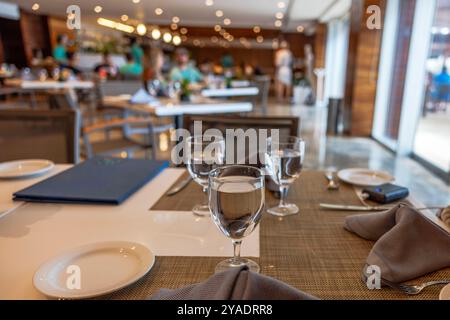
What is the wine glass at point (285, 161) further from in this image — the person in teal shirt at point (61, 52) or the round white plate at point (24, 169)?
the person in teal shirt at point (61, 52)

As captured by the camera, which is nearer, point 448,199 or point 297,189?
point 297,189

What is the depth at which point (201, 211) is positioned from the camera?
0.92 m

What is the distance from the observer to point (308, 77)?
12109 mm

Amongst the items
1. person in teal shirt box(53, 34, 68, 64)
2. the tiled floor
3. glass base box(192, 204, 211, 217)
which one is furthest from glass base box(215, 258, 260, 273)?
person in teal shirt box(53, 34, 68, 64)

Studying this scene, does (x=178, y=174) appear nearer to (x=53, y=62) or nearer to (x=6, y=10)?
(x=53, y=62)

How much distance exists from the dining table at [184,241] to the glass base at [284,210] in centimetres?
2

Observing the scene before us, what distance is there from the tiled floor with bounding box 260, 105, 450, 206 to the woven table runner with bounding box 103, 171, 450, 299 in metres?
2.56

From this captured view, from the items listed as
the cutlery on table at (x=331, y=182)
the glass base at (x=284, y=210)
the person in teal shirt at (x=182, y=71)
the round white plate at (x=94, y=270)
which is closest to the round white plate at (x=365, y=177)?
the cutlery on table at (x=331, y=182)

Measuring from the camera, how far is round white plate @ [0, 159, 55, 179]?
1181mm

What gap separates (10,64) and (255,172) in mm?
13345

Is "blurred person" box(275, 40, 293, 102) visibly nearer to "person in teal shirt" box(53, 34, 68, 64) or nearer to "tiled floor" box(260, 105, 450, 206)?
"tiled floor" box(260, 105, 450, 206)

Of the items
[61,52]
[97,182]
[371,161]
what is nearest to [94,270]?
[97,182]

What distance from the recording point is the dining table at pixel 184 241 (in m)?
0.62

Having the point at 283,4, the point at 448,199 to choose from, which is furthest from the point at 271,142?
the point at 283,4
